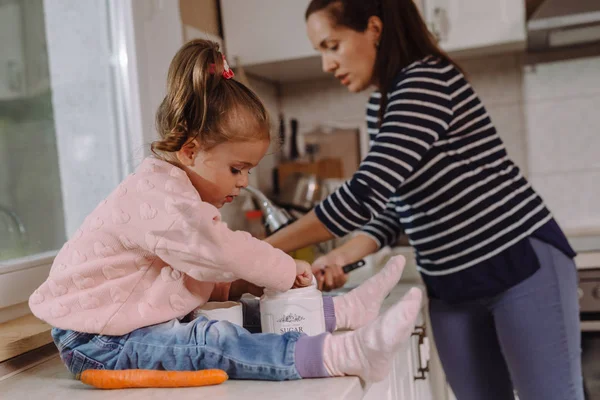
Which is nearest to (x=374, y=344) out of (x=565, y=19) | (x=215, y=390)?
(x=215, y=390)

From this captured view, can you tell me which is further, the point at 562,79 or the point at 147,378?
the point at 562,79

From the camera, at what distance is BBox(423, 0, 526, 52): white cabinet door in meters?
1.83

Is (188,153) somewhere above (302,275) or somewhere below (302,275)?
above

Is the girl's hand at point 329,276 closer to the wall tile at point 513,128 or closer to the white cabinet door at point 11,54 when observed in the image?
the white cabinet door at point 11,54

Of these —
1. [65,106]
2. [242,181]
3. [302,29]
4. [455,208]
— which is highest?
[302,29]

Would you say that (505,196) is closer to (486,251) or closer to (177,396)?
(486,251)

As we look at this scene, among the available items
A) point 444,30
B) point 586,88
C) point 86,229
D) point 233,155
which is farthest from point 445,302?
point 586,88

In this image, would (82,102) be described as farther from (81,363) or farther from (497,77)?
(497,77)

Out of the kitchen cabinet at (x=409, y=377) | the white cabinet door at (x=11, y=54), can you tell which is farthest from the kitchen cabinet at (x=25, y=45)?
the kitchen cabinet at (x=409, y=377)

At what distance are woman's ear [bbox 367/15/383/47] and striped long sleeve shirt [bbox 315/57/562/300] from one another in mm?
130

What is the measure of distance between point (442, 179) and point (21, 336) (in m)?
0.77

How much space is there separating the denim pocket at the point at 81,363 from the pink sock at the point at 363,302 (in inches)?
12.9

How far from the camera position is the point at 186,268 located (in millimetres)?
737

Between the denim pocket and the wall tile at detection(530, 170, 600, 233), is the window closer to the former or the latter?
the denim pocket
